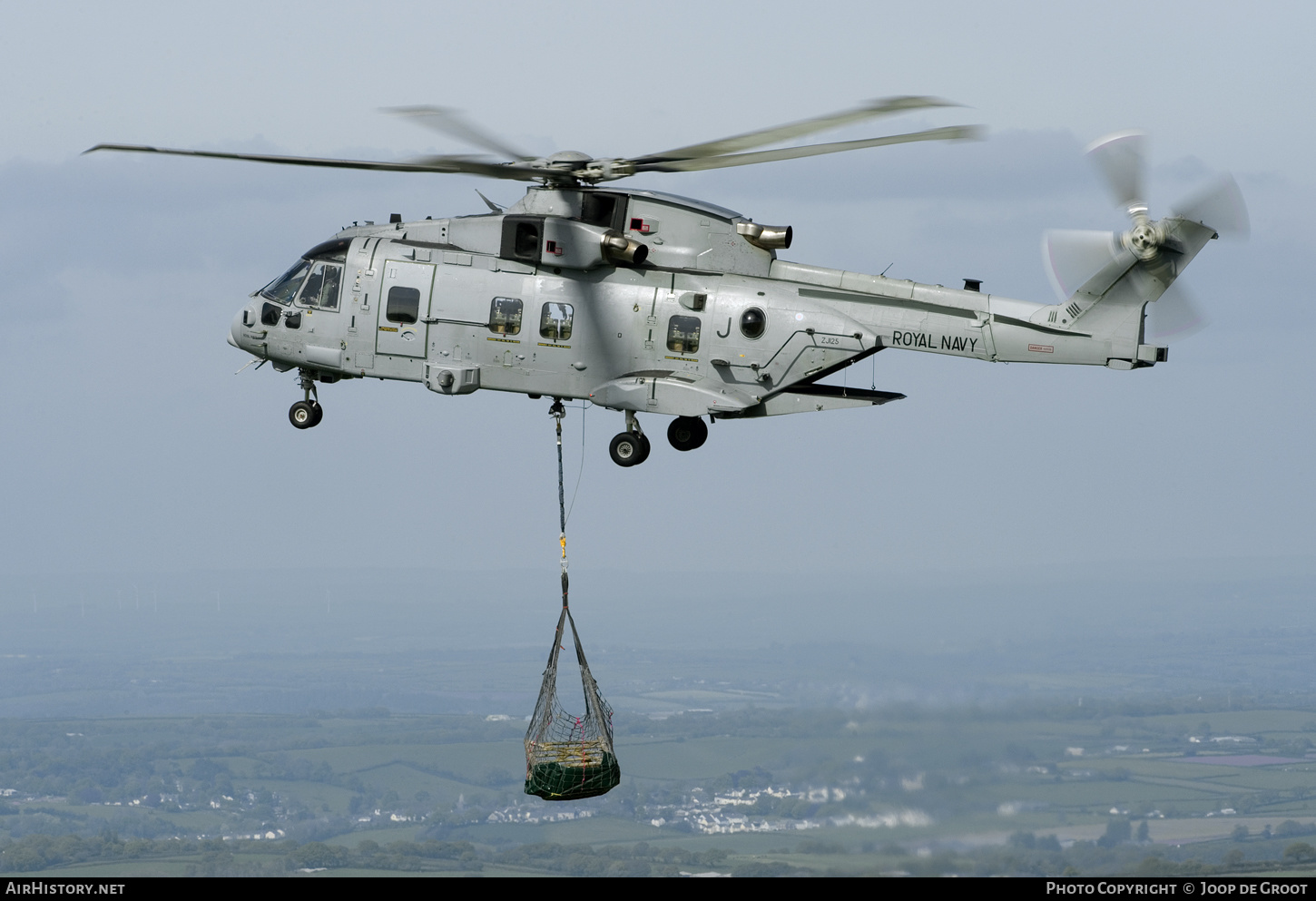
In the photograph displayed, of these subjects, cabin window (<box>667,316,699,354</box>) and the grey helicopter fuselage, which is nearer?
the grey helicopter fuselage

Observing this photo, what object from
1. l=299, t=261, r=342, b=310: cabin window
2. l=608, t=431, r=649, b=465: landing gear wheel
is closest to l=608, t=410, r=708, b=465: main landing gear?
l=608, t=431, r=649, b=465: landing gear wheel

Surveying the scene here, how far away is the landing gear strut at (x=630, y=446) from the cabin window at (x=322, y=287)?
5.42 m

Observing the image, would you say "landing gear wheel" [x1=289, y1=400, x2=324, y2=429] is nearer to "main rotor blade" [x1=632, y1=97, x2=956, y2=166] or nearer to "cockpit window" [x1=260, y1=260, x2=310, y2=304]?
"cockpit window" [x1=260, y1=260, x2=310, y2=304]

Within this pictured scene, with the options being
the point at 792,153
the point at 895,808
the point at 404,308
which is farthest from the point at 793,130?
the point at 895,808

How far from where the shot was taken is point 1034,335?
81.6 feet

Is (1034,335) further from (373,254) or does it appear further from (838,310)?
(373,254)

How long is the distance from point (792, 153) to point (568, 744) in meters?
9.33

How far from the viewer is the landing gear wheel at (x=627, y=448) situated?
26.3 m

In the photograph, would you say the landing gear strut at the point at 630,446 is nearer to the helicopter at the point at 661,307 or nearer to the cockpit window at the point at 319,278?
the helicopter at the point at 661,307

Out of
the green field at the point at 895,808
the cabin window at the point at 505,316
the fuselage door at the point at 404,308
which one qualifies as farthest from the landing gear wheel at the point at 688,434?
the green field at the point at 895,808

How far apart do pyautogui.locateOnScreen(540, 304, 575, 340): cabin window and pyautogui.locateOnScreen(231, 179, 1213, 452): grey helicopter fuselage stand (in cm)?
2

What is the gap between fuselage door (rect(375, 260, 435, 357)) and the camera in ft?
87.4

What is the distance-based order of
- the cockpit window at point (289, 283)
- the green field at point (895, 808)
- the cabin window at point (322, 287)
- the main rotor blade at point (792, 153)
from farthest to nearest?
the green field at point (895, 808) → the cockpit window at point (289, 283) → the cabin window at point (322, 287) → the main rotor blade at point (792, 153)

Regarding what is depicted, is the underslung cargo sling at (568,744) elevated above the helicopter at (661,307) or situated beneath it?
situated beneath
